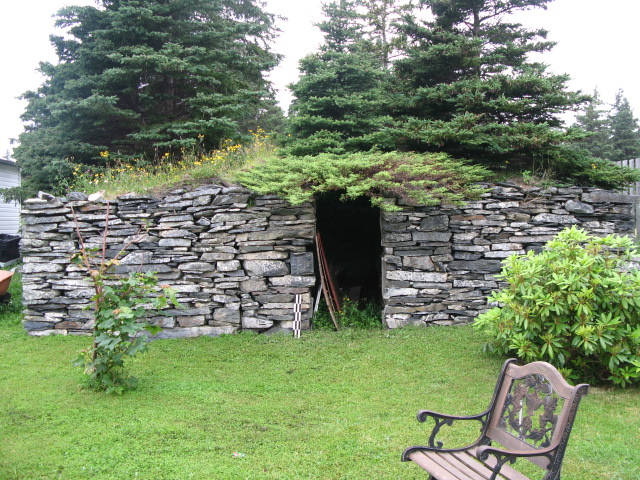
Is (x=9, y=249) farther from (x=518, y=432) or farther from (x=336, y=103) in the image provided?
(x=518, y=432)

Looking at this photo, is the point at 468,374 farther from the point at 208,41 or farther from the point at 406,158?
the point at 208,41

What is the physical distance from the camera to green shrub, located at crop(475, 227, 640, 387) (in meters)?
4.41

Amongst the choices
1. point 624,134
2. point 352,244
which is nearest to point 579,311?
point 352,244

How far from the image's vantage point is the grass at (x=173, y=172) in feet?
23.1

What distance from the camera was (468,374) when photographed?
505cm

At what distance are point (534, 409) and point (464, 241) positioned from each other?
4.39m

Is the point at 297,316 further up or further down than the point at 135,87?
further down

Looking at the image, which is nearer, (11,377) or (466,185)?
(11,377)

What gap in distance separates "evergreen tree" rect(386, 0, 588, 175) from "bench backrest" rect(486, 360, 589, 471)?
4866 millimetres

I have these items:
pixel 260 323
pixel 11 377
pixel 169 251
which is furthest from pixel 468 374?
pixel 11 377

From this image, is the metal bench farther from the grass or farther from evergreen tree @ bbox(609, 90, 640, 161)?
evergreen tree @ bbox(609, 90, 640, 161)

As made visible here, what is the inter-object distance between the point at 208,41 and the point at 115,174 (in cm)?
345

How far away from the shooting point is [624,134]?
1809 cm

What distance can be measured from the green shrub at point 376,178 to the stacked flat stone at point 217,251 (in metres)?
0.36
